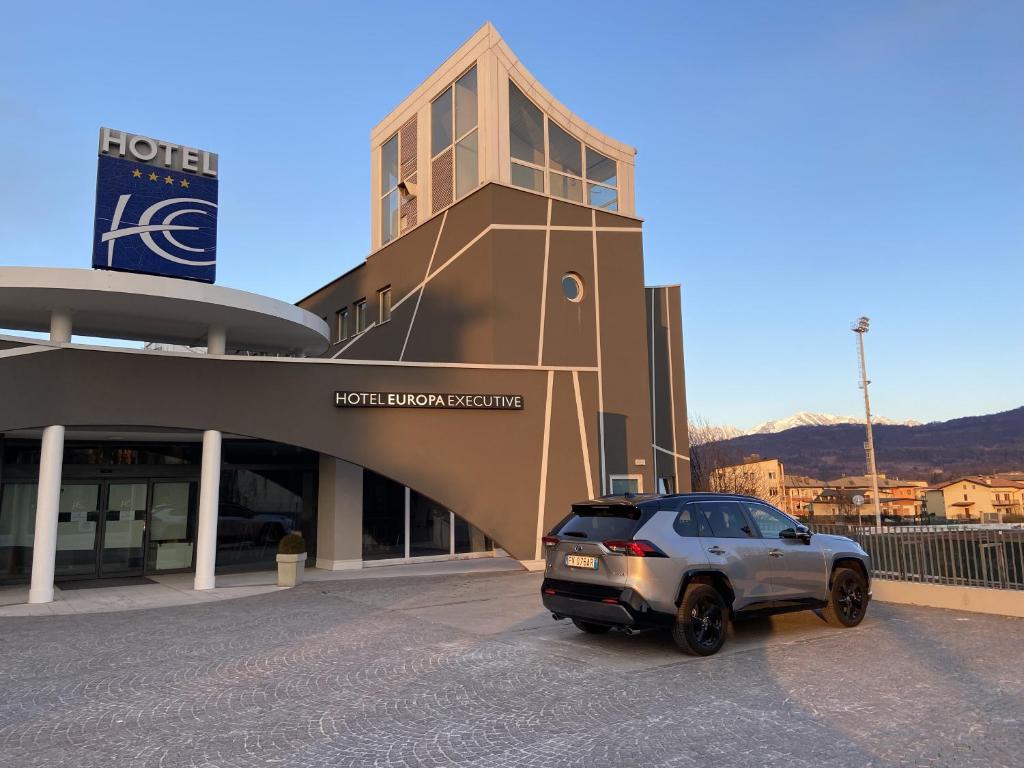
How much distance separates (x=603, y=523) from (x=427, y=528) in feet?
37.0

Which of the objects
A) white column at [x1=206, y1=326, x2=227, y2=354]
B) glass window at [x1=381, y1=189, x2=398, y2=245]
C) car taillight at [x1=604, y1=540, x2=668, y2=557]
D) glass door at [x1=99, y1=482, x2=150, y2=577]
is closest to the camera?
car taillight at [x1=604, y1=540, x2=668, y2=557]

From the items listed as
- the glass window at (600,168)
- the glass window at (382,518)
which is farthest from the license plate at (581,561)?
the glass window at (600,168)

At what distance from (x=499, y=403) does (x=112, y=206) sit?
8945 millimetres

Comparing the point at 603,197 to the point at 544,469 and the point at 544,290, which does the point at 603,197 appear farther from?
the point at 544,469

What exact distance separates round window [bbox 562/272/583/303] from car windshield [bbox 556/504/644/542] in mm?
12638

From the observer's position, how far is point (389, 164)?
25016 mm

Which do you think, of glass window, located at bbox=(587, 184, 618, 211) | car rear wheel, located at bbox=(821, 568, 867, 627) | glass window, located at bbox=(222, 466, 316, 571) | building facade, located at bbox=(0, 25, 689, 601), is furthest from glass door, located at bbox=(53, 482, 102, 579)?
glass window, located at bbox=(587, 184, 618, 211)

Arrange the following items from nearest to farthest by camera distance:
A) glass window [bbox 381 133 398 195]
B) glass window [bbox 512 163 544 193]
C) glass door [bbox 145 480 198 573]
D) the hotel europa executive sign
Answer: the hotel europa executive sign, glass door [bbox 145 480 198 573], glass window [bbox 512 163 544 193], glass window [bbox 381 133 398 195]

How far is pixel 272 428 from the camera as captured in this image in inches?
565

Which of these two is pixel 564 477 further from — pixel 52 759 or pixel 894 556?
pixel 52 759

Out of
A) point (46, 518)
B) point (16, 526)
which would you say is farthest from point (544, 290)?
point (16, 526)

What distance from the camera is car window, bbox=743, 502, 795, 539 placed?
8.88 metres

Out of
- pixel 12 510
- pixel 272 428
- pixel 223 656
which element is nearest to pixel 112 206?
pixel 272 428

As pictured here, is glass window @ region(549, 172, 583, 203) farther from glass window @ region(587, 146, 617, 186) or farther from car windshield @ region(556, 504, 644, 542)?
car windshield @ region(556, 504, 644, 542)
